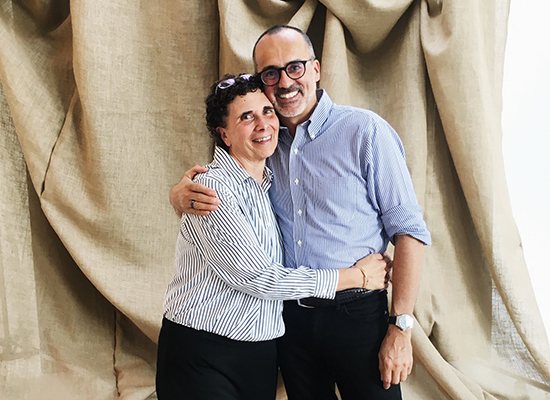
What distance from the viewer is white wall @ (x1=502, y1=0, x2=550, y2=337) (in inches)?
61.4

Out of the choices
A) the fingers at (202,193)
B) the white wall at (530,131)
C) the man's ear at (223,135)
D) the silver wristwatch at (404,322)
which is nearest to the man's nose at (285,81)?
the man's ear at (223,135)

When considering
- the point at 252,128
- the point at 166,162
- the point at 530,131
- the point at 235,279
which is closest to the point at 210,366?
the point at 235,279

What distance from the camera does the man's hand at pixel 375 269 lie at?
117 cm

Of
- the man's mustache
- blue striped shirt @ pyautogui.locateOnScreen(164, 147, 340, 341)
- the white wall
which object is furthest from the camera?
the white wall

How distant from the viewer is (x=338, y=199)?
1.20 metres

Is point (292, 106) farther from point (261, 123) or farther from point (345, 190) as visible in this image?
point (345, 190)

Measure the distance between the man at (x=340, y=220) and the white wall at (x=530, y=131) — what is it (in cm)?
62

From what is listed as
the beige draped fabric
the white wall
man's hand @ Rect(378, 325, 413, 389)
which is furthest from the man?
the white wall

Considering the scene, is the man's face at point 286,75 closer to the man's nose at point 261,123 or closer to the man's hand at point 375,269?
the man's nose at point 261,123

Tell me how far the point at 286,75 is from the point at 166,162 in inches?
31.8

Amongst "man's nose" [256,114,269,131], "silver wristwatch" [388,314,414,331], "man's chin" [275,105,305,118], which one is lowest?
"silver wristwatch" [388,314,414,331]

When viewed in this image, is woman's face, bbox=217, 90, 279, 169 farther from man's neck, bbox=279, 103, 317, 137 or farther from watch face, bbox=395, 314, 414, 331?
watch face, bbox=395, 314, 414, 331

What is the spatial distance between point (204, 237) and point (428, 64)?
3.14 feet

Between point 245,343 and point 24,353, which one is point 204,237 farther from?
point 24,353
